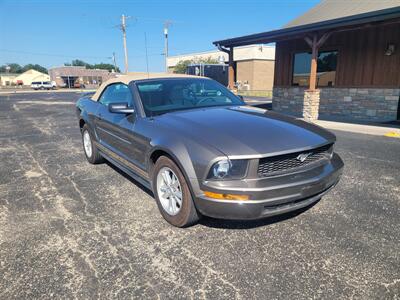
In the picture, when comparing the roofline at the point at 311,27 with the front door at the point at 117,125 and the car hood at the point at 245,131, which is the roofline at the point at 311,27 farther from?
the front door at the point at 117,125

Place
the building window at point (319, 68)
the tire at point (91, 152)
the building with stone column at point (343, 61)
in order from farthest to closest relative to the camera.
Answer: the building window at point (319, 68) < the building with stone column at point (343, 61) < the tire at point (91, 152)

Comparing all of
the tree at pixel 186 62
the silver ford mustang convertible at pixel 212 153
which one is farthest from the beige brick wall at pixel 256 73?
the silver ford mustang convertible at pixel 212 153

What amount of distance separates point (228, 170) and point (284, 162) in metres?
0.57

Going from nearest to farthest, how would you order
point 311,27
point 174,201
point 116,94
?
point 174,201
point 116,94
point 311,27

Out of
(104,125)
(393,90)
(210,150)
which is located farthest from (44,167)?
(393,90)

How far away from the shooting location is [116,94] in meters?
4.59

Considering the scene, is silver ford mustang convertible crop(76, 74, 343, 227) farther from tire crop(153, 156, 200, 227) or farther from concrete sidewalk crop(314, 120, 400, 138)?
concrete sidewalk crop(314, 120, 400, 138)

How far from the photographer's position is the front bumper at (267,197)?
2551mm

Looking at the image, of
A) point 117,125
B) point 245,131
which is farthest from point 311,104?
point 245,131

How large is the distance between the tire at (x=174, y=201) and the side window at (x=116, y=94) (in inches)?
45.3

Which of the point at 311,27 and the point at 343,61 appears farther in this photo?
the point at 343,61

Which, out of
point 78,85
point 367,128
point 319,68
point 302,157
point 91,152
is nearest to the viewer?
point 302,157

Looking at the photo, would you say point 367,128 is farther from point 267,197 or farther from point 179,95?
point 267,197

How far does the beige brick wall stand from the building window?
26.3m
